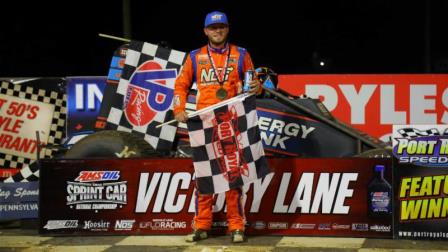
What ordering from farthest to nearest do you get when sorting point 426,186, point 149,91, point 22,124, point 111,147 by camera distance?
point 22,124, point 149,91, point 111,147, point 426,186

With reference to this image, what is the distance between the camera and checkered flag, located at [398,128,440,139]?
243 inches

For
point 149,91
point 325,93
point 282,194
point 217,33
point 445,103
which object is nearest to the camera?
point 217,33

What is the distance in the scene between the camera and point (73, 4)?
77.7 ft

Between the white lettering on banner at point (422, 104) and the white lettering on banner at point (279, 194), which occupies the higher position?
the white lettering on banner at point (422, 104)

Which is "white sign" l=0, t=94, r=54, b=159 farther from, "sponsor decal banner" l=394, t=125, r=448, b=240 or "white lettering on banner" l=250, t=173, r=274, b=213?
"sponsor decal banner" l=394, t=125, r=448, b=240

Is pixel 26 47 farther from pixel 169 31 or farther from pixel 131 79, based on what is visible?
pixel 131 79

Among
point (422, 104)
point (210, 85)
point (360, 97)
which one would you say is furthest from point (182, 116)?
point (422, 104)

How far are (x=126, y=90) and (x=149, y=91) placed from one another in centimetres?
25

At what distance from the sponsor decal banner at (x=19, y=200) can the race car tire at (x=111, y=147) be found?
49cm

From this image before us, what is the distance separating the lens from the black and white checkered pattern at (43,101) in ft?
32.1

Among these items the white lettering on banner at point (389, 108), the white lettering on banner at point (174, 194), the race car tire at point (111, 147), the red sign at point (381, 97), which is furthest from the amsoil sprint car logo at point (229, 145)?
the white lettering on banner at point (389, 108)

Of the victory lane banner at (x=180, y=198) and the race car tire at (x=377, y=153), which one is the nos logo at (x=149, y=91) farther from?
the race car tire at (x=377, y=153)

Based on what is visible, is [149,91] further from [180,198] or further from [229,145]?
[229,145]

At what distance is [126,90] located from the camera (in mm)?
8008
